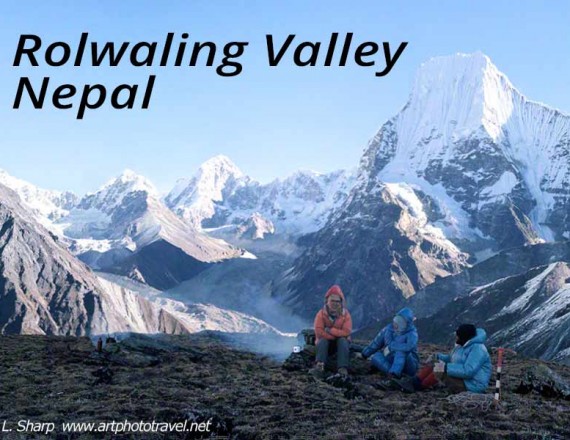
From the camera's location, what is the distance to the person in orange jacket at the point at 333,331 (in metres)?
21.3

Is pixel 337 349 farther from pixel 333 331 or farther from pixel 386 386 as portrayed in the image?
pixel 386 386

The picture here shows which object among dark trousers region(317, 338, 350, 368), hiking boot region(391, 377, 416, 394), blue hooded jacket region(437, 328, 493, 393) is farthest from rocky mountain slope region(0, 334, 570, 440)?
blue hooded jacket region(437, 328, 493, 393)

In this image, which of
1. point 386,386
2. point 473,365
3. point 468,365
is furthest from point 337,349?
point 473,365

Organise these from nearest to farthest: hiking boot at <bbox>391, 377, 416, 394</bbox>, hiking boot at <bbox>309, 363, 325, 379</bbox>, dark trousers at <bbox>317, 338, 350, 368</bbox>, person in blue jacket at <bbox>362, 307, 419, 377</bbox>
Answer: hiking boot at <bbox>391, 377, 416, 394</bbox>, person in blue jacket at <bbox>362, 307, 419, 377</bbox>, hiking boot at <bbox>309, 363, 325, 379</bbox>, dark trousers at <bbox>317, 338, 350, 368</bbox>

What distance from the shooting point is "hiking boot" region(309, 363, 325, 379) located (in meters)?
21.1

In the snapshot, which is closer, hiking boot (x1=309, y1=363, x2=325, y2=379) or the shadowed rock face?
hiking boot (x1=309, y1=363, x2=325, y2=379)

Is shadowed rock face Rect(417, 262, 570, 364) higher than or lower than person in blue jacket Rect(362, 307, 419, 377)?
higher

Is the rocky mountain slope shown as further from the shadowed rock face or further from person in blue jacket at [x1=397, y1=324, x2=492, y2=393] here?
the shadowed rock face

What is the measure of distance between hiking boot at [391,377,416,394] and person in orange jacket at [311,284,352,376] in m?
2.21

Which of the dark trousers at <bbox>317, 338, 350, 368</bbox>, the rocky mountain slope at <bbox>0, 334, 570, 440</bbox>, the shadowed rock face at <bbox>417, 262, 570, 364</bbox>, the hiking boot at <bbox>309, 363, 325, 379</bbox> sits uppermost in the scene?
the shadowed rock face at <bbox>417, 262, 570, 364</bbox>

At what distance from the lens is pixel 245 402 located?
57.6 feet

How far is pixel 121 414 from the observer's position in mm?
15734

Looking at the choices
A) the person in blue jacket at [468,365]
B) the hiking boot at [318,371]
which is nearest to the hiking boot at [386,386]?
the person in blue jacket at [468,365]

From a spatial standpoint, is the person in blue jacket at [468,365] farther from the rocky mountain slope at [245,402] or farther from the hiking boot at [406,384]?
the hiking boot at [406,384]
